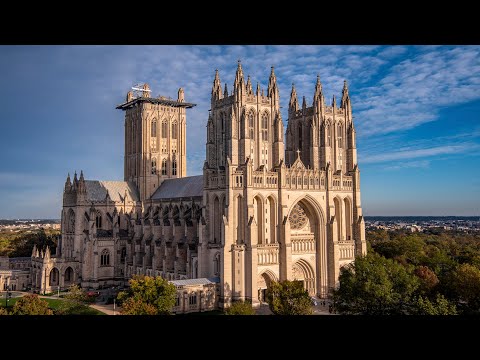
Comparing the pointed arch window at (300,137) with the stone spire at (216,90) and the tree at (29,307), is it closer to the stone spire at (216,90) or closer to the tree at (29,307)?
the stone spire at (216,90)

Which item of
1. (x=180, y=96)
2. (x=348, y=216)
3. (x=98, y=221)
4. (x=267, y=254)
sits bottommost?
(x=267, y=254)

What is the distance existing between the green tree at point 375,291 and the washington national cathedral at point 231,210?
12.3m

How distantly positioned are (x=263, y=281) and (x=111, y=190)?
37902mm

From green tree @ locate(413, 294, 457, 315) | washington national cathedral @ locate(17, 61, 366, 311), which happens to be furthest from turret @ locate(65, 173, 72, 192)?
green tree @ locate(413, 294, 457, 315)

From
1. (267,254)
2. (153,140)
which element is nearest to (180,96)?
(153,140)

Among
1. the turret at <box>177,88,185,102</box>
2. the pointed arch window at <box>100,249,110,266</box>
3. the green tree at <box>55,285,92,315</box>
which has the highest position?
the turret at <box>177,88,185,102</box>

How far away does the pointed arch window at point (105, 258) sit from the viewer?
7638 centimetres

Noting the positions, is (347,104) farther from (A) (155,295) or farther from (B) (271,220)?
(A) (155,295)

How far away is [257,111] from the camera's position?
2432 inches

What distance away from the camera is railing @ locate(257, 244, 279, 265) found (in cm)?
5659

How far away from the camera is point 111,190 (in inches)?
3310

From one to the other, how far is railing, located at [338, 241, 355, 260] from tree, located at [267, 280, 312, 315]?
1870 cm

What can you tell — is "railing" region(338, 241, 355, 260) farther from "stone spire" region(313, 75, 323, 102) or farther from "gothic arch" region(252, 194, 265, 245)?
"stone spire" region(313, 75, 323, 102)
